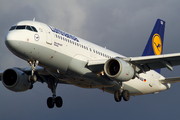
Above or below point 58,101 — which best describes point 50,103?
below

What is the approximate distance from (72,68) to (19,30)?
5698 mm

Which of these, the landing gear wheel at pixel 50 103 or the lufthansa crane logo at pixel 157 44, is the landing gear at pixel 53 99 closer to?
the landing gear wheel at pixel 50 103

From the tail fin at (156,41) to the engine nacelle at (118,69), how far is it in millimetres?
12422

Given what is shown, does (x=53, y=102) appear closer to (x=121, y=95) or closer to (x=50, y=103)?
(x=50, y=103)

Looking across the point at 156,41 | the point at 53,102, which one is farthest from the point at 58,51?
the point at 156,41

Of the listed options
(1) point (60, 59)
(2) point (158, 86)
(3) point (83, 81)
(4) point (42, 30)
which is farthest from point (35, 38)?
(2) point (158, 86)

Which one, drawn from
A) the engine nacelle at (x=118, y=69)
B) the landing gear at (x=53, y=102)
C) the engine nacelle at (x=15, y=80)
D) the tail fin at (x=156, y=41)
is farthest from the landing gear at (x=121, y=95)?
the tail fin at (x=156, y=41)

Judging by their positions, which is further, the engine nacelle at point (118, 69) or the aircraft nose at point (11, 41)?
the engine nacelle at point (118, 69)

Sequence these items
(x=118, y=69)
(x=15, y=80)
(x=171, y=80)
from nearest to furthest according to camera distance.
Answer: (x=118, y=69) → (x=15, y=80) → (x=171, y=80)

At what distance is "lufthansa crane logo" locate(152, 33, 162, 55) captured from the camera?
42769 mm

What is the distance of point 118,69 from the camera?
2933 centimetres

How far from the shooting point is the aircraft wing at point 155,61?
28.9m

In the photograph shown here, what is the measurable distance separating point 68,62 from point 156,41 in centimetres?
1887

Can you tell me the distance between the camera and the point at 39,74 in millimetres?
33469
